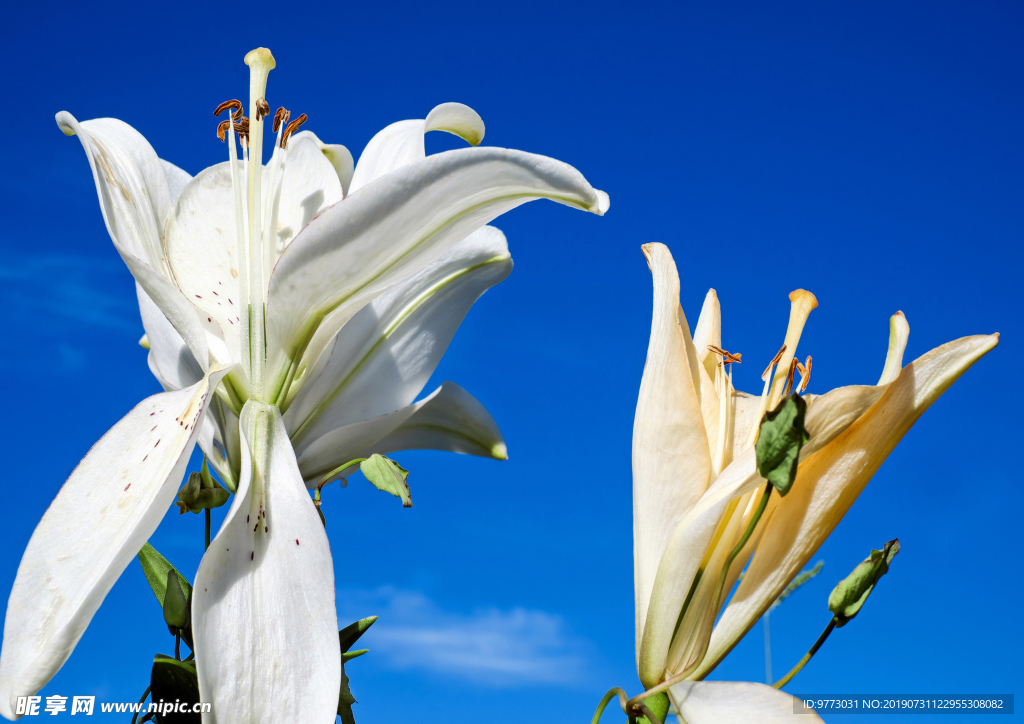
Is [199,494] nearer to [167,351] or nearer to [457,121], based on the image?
[167,351]

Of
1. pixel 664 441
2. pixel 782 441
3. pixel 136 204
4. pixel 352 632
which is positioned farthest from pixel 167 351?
pixel 782 441

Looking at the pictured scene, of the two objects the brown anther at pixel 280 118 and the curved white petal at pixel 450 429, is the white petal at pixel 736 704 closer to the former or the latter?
the curved white petal at pixel 450 429

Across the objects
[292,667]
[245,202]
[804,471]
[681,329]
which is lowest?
[292,667]

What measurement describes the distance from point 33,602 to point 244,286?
1.01 feet

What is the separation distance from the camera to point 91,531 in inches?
25.4

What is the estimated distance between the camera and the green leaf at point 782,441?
1.91 ft

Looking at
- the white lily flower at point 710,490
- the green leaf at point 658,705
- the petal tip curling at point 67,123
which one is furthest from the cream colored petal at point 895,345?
the petal tip curling at point 67,123

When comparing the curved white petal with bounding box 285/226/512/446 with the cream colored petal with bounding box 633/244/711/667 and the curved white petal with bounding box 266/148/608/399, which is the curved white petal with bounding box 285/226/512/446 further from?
the cream colored petal with bounding box 633/244/711/667

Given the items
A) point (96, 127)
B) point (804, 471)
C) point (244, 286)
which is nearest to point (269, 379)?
point (244, 286)

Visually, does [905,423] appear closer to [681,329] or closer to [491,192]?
[681,329]

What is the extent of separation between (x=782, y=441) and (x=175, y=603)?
531mm

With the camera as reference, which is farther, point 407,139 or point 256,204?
point 407,139

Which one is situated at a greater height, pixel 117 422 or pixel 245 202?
pixel 245 202

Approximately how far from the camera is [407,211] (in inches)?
25.7
